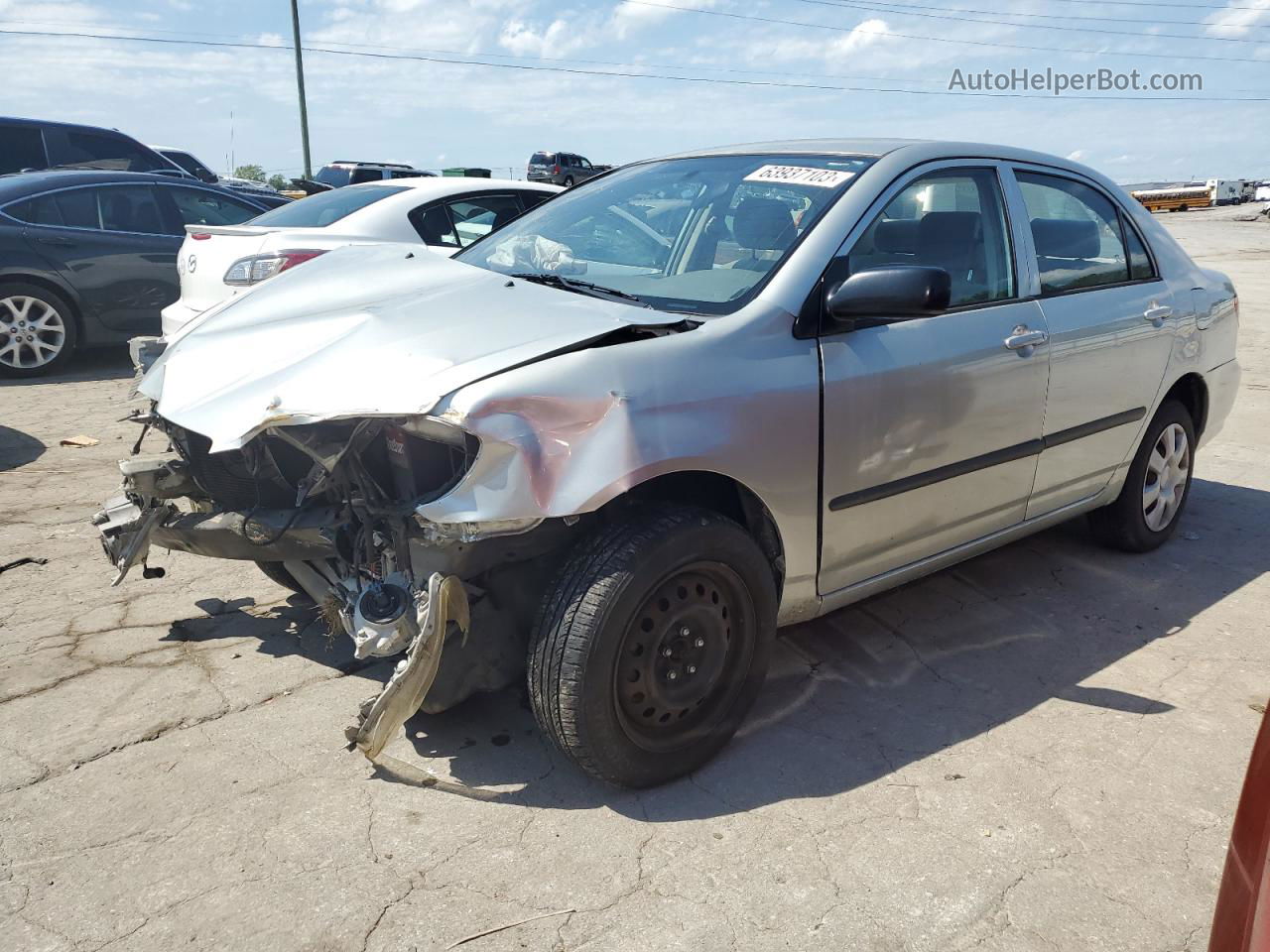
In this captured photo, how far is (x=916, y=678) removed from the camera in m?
3.44

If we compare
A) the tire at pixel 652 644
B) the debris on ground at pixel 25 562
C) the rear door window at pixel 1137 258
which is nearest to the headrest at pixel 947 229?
the rear door window at pixel 1137 258

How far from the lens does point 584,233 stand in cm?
360

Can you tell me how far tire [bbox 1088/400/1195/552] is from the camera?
4414mm

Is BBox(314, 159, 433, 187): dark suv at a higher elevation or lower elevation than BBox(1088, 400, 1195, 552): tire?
higher

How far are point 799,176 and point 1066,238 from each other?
1.30 metres

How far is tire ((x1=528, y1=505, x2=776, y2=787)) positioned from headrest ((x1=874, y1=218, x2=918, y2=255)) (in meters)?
1.13

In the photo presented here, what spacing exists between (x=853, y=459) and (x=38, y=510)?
13.0 ft

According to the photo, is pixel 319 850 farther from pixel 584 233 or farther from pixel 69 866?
pixel 584 233

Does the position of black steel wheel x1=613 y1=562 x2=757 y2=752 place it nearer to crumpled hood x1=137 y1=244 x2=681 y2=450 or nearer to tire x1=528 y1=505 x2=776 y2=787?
tire x1=528 y1=505 x2=776 y2=787

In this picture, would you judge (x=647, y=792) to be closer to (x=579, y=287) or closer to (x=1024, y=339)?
(x=579, y=287)

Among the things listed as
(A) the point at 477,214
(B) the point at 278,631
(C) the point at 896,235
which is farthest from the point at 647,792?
(A) the point at 477,214

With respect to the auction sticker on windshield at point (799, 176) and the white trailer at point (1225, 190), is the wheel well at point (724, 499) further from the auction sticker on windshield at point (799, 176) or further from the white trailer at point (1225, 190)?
the white trailer at point (1225, 190)

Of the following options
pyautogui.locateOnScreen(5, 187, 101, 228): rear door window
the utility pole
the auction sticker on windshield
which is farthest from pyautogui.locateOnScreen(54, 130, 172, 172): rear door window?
the utility pole

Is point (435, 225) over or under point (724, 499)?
over
